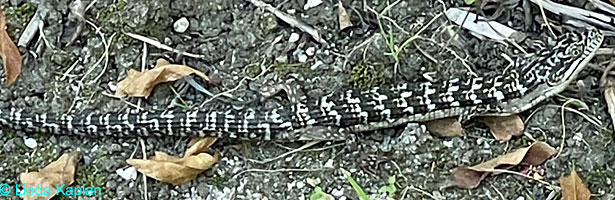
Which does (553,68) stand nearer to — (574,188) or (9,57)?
(574,188)

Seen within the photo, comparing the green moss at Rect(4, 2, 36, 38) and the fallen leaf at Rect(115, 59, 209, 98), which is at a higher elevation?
the green moss at Rect(4, 2, 36, 38)

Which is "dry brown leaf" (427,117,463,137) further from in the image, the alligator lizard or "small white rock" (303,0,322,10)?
"small white rock" (303,0,322,10)

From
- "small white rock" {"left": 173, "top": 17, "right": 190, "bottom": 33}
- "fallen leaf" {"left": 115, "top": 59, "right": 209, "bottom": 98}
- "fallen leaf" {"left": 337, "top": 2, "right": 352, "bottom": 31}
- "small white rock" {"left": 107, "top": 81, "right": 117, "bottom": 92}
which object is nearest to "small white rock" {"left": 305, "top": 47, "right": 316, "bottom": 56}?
"fallen leaf" {"left": 337, "top": 2, "right": 352, "bottom": 31}

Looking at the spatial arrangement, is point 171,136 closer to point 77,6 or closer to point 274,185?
point 274,185

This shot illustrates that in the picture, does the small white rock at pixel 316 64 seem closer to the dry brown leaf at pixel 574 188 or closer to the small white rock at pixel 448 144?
the small white rock at pixel 448 144

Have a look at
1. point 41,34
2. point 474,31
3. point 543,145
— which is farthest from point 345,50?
point 41,34

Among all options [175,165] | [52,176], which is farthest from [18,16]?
[175,165]
